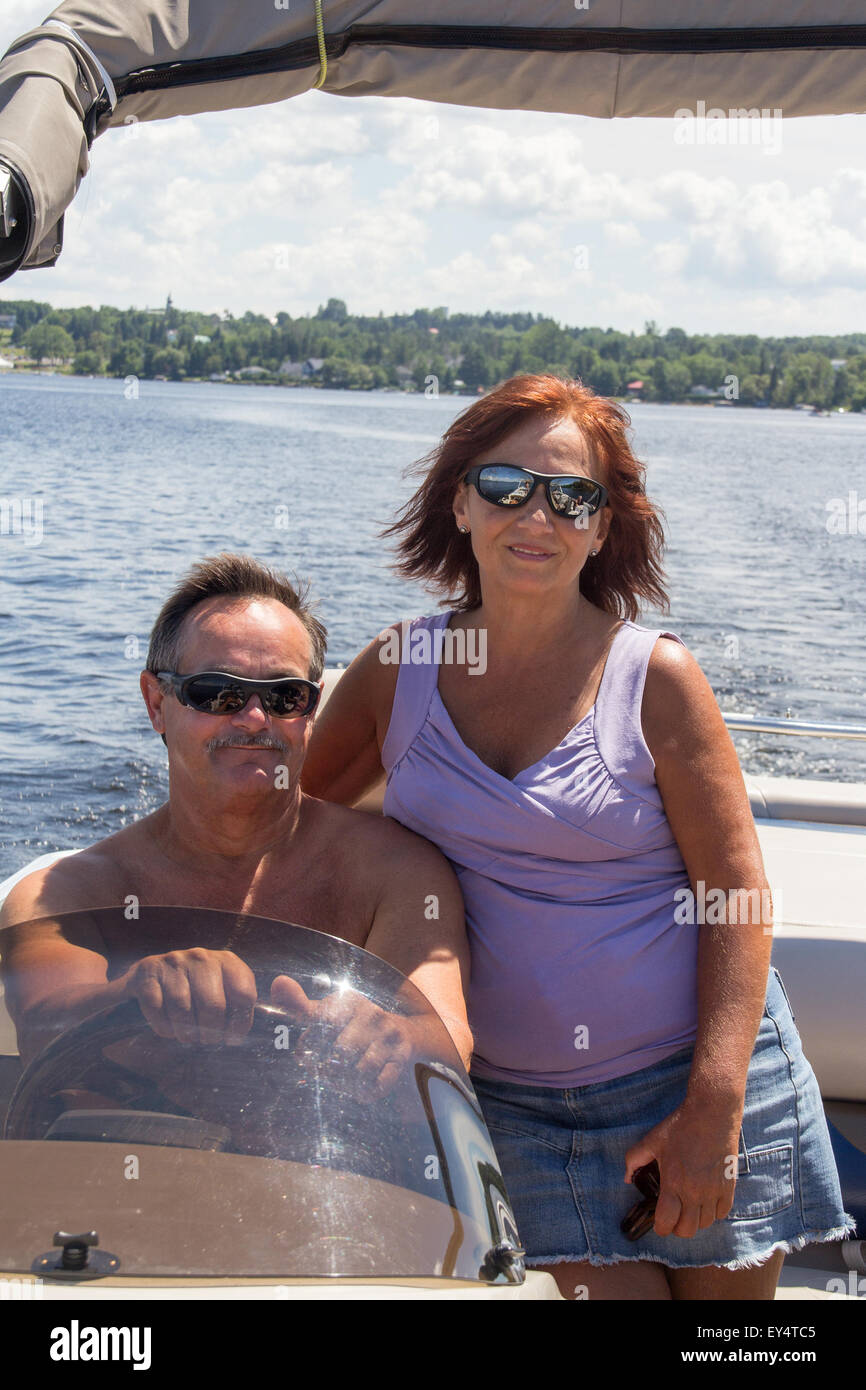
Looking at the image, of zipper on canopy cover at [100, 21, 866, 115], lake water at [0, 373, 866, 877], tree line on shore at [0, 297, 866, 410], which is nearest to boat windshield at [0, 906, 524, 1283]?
zipper on canopy cover at [100, 21, 866, 115]

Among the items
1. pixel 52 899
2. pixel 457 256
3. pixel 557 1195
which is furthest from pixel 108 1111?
pixel 457 256

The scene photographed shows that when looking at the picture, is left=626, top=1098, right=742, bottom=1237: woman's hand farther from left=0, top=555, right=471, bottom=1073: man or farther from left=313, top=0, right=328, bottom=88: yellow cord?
left=313, top=0, right=328, bottom=88: yellow cord

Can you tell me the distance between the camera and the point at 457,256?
107 ft

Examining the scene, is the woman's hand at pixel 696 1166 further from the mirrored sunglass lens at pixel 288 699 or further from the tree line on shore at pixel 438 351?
the tree line on shore at pixel 438 351

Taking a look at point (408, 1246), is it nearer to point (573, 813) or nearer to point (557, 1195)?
point (557, 1195)

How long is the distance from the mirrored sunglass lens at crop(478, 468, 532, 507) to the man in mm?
326

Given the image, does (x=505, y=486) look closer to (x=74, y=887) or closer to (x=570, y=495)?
(x=570, y=495)

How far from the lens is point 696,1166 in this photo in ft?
5.51

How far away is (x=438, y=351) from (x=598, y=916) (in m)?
32.4

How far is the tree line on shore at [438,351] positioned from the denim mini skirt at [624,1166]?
23.2 m

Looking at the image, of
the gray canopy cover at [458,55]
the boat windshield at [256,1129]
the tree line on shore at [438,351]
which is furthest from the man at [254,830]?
the tree line on shore at [438,351]

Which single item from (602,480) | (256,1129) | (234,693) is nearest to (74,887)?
(234,693)

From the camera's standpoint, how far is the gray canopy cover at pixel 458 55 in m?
1.71

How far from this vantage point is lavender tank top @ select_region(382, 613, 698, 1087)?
5.87 ft
